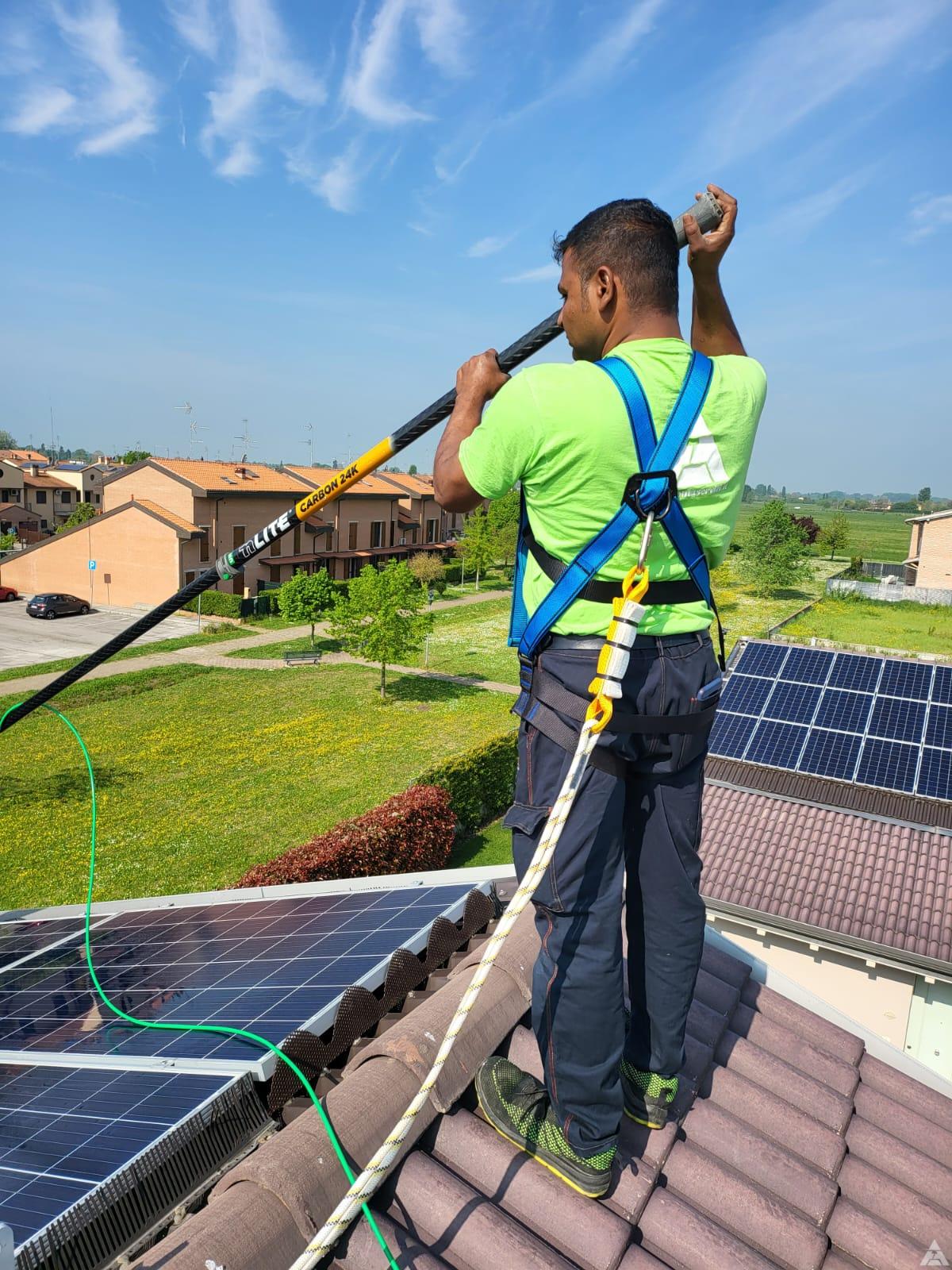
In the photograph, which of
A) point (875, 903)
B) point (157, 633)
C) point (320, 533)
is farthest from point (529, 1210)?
point (320, 533)

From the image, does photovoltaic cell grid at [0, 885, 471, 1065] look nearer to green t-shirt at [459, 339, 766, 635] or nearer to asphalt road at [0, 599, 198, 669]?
green t-shirt at [459, 339, 766, 635]

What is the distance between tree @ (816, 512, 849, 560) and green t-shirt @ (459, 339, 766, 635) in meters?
96.2

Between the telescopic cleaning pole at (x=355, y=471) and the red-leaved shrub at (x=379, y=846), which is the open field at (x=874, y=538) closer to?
the red-leaved shrub at (x=379, y=846)

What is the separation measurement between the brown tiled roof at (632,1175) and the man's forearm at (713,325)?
2.36 metres

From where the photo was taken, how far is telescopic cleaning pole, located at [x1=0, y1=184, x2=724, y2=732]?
2.48 metres

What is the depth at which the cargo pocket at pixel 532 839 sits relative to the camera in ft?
7.57

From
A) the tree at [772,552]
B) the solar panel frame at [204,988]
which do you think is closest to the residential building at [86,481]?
the tree at [772,552]

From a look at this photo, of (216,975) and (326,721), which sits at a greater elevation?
(216,975)

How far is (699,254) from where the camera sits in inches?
99.8

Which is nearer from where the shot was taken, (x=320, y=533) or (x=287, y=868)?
(x=287, y=868)

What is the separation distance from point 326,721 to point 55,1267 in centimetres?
2471

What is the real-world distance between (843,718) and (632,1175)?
37.0 feet

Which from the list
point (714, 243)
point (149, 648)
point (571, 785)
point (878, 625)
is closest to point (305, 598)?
point (149, 648)

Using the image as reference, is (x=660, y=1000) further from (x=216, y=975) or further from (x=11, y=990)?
(x=11, y=990)
